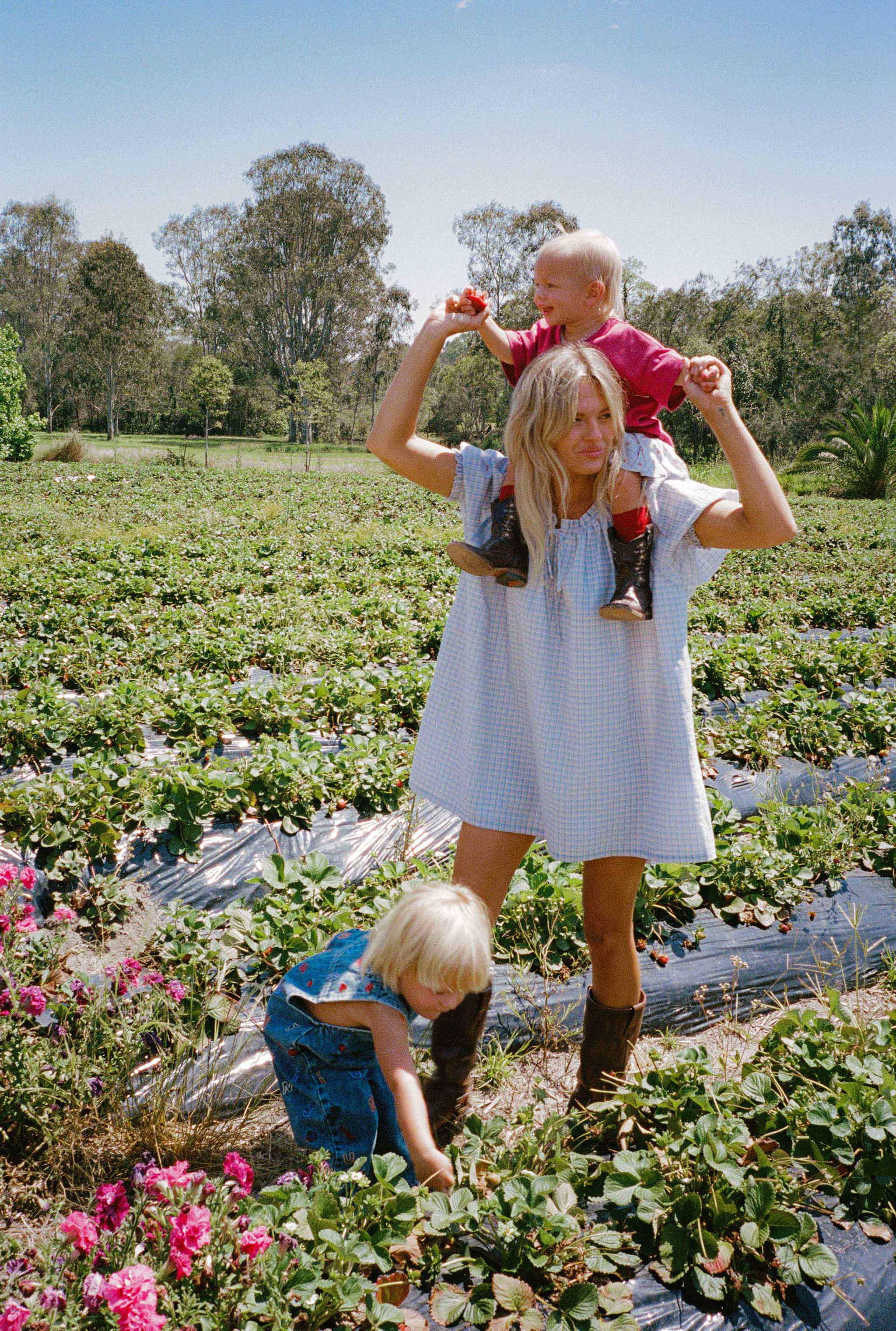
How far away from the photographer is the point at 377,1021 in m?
1.84

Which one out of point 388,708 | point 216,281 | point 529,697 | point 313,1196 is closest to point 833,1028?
point 529,697

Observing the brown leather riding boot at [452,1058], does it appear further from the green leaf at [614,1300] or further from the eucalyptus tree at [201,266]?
the eucalyptus tree at [201,266]

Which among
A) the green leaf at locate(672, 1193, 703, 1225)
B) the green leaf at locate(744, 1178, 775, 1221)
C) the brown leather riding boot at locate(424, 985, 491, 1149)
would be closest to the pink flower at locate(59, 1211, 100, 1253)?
the brown leather riding boot at locate(424, 985, 491, 1149)

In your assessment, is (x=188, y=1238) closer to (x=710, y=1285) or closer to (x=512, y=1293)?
(x=512, y=1293)

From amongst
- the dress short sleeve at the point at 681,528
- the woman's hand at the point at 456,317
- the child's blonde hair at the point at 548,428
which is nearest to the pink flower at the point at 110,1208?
the child's blonde hair at the point at 548,428

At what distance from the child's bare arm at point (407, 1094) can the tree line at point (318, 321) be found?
29174 millimetres

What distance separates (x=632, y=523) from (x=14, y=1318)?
5.69 ft

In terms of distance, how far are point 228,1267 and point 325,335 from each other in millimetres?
45336

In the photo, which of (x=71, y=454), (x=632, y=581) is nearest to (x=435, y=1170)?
(x=632, y=581)

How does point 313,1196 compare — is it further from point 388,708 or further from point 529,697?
point 388,708

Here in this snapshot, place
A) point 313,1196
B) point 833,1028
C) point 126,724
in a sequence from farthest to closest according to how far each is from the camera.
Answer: point 126,724, point 833,1028, point 313,1196

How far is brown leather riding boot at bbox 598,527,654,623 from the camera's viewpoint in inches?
73.1

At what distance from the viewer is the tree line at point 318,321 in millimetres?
33531

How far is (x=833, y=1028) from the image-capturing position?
2.23 m
